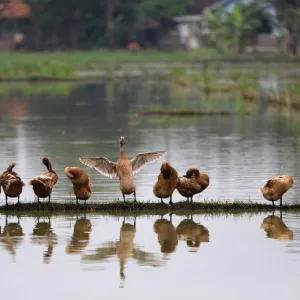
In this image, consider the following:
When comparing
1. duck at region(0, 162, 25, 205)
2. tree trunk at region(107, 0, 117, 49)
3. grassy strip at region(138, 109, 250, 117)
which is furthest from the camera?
tree trunk at region(107, 0, 117, 49)

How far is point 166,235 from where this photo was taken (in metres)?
13.6

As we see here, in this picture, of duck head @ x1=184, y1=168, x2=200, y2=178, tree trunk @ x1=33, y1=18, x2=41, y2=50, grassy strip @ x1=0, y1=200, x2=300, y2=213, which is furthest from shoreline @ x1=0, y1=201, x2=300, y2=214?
tree trunk @ x1=33, y1=18, x2=41, y2=50

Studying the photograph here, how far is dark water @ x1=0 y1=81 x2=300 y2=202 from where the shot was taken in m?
18.3

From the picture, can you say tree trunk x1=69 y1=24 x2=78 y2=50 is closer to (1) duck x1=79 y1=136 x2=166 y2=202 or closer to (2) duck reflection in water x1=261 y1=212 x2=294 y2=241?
(1) duck x1=79 y1=136 x2=166 y2=202

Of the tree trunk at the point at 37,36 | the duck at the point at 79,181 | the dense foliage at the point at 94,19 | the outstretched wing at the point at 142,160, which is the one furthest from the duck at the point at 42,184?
the tree trunk at the point at 37,36

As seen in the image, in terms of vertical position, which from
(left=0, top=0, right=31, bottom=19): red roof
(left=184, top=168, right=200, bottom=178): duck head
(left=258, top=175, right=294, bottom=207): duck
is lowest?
(left=258, top=175, right=294, bottom=207): duck

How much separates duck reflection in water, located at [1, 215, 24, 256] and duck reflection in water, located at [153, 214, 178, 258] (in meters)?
1.69

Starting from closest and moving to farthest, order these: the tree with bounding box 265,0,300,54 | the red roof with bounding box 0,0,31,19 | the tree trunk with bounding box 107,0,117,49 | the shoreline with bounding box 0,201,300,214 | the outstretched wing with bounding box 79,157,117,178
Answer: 1. the shoreline with bounding box 0,201,300,214
2. the outstretched wing with bounding box 79,157,117,178
3. the tree with bounding box 265,0,300,54
4. the tree trunk with bounding box 107,0,117,49
5. the red roof with bounding box 0,0,31,19

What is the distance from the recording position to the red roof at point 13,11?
7850 cm

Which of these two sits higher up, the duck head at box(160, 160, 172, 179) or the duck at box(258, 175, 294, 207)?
A: the duck head at box(160, 160, 172, 179)

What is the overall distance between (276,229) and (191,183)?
1548 millimetres

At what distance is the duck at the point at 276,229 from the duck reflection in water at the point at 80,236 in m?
2.20

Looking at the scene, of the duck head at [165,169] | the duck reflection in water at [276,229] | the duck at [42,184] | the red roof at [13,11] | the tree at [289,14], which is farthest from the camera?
the red roof at [13,11]

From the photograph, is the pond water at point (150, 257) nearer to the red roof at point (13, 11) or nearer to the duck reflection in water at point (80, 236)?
the duck reflection in water at point (80, 236)
